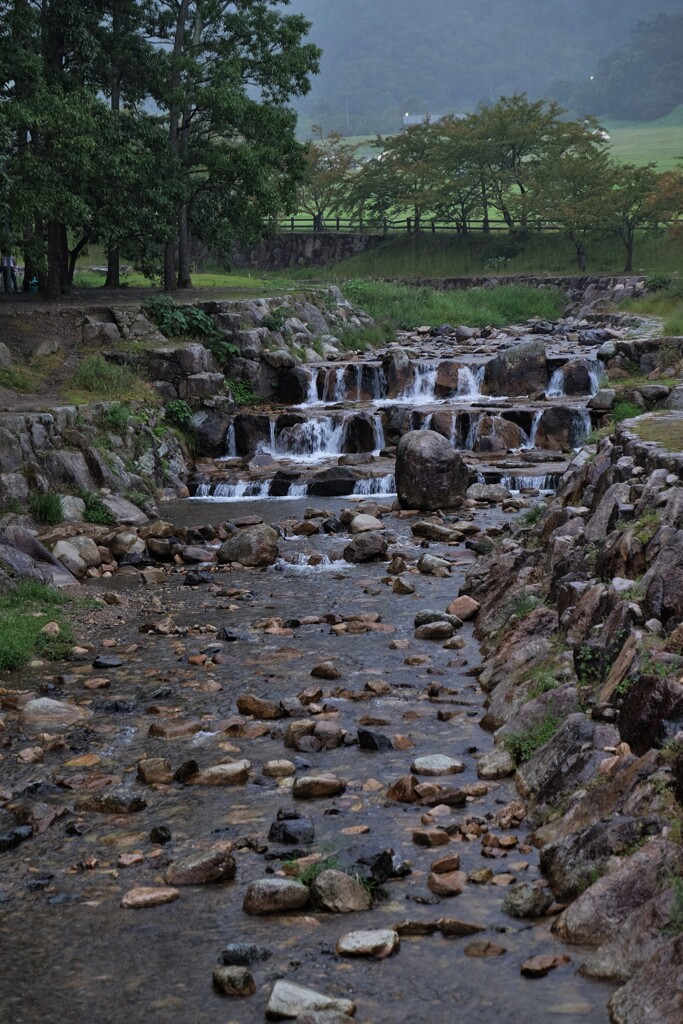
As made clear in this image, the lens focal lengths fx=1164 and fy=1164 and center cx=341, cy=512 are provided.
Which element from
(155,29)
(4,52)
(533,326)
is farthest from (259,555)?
(533,326)

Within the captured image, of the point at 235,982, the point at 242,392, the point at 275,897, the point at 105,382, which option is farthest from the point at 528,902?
the point at 242,392

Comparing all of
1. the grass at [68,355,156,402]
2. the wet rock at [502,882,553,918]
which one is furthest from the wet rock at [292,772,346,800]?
the grass at [68,355,156,402]

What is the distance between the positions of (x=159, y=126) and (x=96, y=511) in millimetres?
21680

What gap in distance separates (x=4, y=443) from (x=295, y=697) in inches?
451

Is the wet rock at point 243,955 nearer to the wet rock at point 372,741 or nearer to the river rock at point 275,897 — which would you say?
the river rock at point 275,897

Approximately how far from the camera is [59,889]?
851 cm

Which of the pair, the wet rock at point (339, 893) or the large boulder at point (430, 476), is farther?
the large boulder at point (430, 476)

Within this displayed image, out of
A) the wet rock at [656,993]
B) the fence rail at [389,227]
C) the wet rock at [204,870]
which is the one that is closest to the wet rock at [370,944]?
the wet rock at [204,870]

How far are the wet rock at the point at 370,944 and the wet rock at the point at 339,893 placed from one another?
48 centimetres

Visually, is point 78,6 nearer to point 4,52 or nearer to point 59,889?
point 4,52

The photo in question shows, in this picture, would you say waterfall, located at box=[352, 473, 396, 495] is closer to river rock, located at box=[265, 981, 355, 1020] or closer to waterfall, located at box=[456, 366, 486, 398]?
waterfall, located at box=[456, 366, 486, 398]

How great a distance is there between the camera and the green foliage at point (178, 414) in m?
29.0

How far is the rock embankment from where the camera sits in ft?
22.7

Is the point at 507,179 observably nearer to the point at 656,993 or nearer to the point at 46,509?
the point at 46,509
